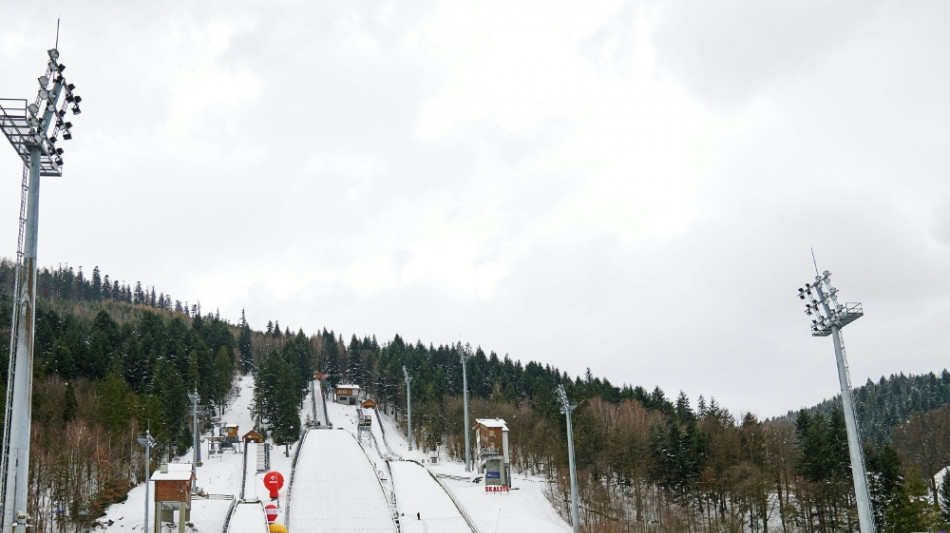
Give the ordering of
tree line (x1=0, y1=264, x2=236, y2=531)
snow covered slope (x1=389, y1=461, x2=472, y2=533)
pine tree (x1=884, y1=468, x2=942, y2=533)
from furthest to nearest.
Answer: tree line (x1=0, y1=264, x2=236, y2=531) < pine tree (x1=884, y1=468, x2=942, y2=533) < snow covered slope (x1=389, y1=461, x2=472, y2=533)

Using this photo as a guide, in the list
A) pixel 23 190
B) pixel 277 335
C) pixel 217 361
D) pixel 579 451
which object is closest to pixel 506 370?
pixel 217 361

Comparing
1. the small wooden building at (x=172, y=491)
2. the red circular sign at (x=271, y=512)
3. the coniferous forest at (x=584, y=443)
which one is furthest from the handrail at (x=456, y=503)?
the small wooden building at (x=172, y=491)

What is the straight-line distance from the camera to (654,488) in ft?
239

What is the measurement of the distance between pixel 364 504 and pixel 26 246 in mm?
31173

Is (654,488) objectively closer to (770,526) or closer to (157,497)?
(770,526)

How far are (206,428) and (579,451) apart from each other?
45.3 meters

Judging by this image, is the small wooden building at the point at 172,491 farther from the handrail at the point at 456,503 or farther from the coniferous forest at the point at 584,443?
the handrail at the point at 456,503

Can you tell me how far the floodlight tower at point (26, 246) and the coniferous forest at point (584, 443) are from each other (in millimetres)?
26519

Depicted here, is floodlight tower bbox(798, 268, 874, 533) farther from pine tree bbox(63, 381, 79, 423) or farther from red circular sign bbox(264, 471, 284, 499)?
pine tree bbox(63, 381, 79, 423)

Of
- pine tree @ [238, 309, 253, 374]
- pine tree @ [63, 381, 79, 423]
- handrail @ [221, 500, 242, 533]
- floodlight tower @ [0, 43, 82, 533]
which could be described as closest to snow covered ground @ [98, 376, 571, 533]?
handrail @ [221, 500, 242, 533]

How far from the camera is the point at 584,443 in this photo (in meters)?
64.7

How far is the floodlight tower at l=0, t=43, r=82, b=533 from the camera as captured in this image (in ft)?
65.6

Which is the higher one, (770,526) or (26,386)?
(26,386)

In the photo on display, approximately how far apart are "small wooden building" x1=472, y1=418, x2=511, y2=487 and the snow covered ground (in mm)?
1283
